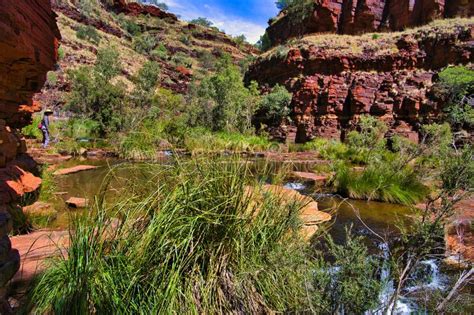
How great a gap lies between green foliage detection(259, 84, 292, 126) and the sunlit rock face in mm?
537

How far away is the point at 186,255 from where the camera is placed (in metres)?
2.34

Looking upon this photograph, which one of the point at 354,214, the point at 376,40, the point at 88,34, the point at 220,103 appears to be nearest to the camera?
the point at 354,214

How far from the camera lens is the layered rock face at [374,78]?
21734 mm

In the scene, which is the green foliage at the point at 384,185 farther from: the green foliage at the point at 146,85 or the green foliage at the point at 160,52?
the green foliage at the point at 160,52

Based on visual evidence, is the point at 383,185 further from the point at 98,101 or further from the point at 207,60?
the point at 207,60

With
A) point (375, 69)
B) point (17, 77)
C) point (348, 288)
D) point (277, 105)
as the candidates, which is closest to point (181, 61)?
point (277, 105)

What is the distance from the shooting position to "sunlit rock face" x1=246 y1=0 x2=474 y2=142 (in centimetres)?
2192

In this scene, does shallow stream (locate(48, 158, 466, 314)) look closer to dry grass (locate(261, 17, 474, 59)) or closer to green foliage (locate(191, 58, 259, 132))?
green foliage (locate(191, 58, 259, 132))

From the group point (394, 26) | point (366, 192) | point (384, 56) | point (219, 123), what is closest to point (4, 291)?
point (366, 192)

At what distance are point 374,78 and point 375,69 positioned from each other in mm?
1534

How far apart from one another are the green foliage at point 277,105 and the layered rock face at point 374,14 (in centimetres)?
1262

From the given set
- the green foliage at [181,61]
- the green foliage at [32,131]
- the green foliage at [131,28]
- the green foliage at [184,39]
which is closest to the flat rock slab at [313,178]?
the green foliage at [32,131]

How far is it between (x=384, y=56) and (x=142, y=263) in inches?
1066

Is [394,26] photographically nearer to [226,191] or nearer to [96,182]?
[96,182]
